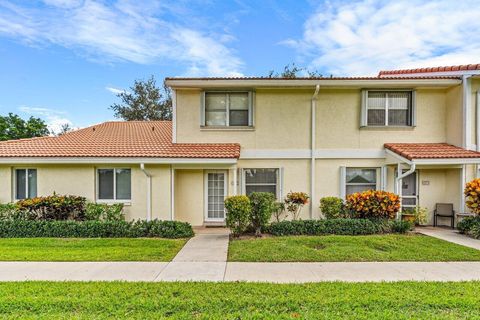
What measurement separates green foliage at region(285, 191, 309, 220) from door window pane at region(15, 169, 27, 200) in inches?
423

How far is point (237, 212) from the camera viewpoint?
8.83m

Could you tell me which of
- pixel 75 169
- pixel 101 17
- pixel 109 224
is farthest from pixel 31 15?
pixel 109 224

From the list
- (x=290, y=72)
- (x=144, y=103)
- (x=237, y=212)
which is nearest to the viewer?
(x=237, y=212)

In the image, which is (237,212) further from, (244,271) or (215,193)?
(244,271)

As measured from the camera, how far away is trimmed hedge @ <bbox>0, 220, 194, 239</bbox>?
912 cm

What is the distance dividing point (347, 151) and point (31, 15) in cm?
1648

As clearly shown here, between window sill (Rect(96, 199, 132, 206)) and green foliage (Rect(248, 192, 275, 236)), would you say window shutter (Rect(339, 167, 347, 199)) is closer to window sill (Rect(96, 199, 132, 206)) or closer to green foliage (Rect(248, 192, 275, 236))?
green foliage (Rect(248, 192, 275, 236))

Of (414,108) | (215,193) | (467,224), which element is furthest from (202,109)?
(467,224)

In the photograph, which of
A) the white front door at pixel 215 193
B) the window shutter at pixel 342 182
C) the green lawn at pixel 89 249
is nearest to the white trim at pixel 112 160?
the white front door at pixel 215 193

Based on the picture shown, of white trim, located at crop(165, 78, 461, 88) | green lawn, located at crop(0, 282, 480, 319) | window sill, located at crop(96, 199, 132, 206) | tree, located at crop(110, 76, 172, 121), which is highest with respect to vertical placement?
tree, located at crop(110, 76, 172, 121)

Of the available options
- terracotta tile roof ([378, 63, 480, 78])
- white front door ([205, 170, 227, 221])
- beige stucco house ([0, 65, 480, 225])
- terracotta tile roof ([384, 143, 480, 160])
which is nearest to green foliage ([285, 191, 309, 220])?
beige stucco house ([0, 65, 480, 225])

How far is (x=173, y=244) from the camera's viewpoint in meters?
8.18

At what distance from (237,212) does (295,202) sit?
2.99 metres

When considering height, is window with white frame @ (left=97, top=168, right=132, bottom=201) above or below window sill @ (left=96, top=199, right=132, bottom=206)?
above
